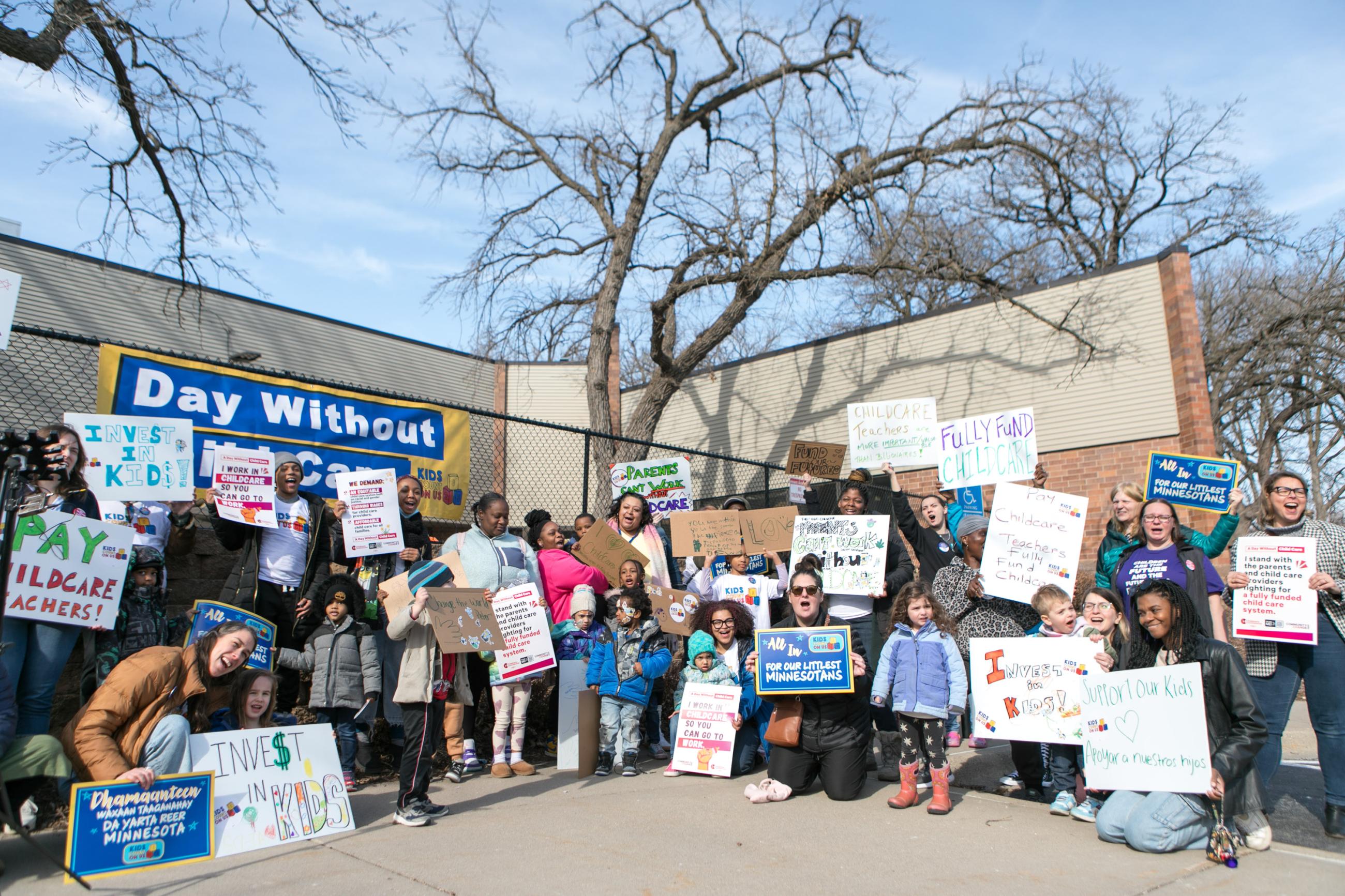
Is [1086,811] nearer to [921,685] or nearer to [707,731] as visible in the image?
[921,685]

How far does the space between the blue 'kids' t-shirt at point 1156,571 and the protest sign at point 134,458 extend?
20.6 ft

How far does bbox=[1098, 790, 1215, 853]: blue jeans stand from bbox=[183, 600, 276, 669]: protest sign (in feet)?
16.1

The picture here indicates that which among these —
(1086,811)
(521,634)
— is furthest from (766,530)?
(1086,811)

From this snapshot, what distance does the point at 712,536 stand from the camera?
8.77 metres

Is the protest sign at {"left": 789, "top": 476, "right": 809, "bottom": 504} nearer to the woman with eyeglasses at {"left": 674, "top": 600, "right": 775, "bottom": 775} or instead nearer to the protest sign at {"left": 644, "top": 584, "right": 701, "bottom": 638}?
the protest sign at {"left": 644, "top": 584, "right": 701, "bottom": 638}

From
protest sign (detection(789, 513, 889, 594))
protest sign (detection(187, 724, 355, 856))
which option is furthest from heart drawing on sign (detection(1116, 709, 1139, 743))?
protest sign (detection(187, 724, 355, 856))

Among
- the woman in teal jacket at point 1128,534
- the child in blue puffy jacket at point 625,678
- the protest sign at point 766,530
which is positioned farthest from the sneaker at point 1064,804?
the protest sign at point 766,530

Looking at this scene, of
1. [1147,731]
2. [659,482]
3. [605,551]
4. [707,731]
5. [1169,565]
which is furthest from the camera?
[659,482]

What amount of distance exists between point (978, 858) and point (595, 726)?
318 centimetres

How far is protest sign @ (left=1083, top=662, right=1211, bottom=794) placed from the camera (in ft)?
14.4

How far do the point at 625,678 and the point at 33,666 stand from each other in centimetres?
366

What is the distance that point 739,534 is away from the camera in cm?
877

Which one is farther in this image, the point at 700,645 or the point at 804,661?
the point at 700,645

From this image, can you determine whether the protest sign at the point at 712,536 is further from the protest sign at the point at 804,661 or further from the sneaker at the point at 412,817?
the sneaker at the point at 412,817
